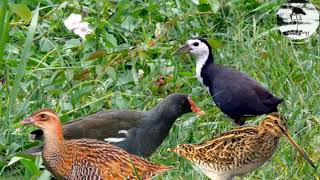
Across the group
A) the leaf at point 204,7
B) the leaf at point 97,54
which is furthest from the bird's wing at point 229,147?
the leaf at point 204,7

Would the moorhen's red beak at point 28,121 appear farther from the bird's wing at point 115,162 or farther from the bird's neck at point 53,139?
the bird's wing at point 115,162

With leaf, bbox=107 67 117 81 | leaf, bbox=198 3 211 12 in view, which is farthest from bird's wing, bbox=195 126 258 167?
leaf, bbox=198 3 211 12

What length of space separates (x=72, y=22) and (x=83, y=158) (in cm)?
262

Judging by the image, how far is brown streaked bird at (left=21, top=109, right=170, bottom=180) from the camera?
8.23 m

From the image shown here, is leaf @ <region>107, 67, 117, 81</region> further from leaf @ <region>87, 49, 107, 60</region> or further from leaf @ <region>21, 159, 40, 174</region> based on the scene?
leaf @ <region>21, 159, 40, 174</region>

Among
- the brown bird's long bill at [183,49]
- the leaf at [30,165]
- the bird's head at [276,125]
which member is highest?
the brown bird's long bill at [183,49]

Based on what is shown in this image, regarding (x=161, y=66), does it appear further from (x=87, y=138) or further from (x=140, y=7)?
(x=87, y=138)

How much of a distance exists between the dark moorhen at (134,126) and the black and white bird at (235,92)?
0.46 meters

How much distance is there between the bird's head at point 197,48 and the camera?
10.6 metres

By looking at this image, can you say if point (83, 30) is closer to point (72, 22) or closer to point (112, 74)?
point (72, 22)

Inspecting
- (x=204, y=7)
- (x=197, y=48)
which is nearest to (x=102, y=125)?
(x=197, y=48)

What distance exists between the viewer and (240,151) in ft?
27.3

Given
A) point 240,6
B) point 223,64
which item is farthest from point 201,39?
point 240,6

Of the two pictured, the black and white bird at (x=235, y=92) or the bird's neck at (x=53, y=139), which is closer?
the bird's neck at (x=53, y=139)
